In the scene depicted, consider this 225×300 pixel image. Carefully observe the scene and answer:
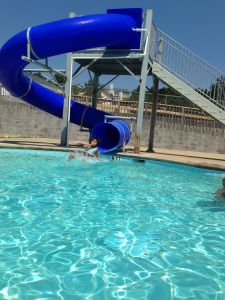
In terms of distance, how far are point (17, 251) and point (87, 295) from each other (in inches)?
42.6

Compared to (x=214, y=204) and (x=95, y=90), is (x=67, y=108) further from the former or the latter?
(x=214, y=204)

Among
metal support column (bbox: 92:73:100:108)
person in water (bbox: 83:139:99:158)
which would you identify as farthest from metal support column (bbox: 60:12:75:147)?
metal support column (bbox: 92:73:100:108)

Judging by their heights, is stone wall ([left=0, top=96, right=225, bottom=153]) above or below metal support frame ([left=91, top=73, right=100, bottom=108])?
below

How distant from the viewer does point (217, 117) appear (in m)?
12.0

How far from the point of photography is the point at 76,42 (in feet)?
36.4

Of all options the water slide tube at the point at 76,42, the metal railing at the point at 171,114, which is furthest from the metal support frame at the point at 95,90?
the water slide tube at the point at 76,42

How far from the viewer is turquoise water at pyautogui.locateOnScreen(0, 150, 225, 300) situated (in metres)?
3.14

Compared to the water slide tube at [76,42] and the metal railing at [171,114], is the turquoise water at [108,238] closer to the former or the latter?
the water slide tube at [76,42]

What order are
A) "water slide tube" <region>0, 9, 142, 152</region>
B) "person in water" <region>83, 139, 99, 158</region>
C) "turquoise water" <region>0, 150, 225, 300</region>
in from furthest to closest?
"water slide tube" <region>0, 9, 142, 152</region> < "person in water" <region>83, 139, 99, 158</region> < "turquoise water" <region>0, 150, 225, 300</region>

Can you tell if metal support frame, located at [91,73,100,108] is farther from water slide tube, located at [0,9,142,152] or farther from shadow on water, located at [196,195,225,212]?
shadow on water, located at [196,195,225,212]

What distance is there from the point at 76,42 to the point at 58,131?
22.2 feet

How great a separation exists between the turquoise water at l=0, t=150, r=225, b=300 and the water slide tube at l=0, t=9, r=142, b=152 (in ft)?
15.1

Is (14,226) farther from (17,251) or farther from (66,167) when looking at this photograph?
(66,167)

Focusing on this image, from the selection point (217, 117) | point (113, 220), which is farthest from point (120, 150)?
point (113, 220)
